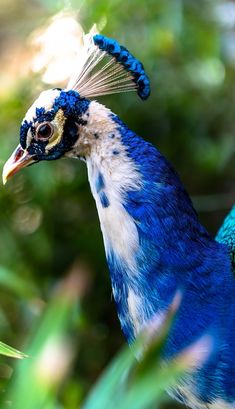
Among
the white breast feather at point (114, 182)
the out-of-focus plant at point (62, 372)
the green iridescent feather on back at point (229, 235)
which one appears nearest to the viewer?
the out-of-focus plant at point (62, 372)

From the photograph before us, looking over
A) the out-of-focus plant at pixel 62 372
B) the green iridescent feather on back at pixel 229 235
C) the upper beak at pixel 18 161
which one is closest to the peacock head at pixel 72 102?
the upper beak at pixel 18 161

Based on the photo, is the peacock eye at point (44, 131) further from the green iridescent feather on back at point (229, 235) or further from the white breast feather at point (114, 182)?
the green iridescent feather on back at point (229, 235)

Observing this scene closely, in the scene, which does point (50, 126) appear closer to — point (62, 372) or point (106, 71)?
point (106, 71)

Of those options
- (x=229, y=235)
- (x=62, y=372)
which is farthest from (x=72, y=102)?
(x=62, y=372)

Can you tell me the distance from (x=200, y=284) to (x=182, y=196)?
0.15 metres

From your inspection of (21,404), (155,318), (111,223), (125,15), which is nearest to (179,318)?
(155,318)

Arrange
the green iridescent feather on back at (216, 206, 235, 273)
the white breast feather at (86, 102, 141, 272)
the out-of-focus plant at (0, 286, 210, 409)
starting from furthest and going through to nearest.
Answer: the green iridescent feather on back at (216, 206, 235, 273), the white breast feather at (86, 102, 141, 272), the out-of-focus plant at (0, 286, 210, 409)

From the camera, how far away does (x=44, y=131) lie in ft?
4.10

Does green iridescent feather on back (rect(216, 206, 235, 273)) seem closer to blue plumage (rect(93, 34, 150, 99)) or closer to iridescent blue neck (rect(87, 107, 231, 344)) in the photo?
iridescent blue neck (rect(87, 107, 231, 344))

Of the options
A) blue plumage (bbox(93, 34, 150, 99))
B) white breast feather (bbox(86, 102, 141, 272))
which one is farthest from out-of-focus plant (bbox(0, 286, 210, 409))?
blue plumage (bbox(93, 34, 150, 99))

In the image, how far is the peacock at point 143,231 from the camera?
1.23 meters

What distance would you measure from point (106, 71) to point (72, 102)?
0.32 ft

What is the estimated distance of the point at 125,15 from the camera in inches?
91.8

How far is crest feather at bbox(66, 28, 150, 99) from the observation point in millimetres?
1281
